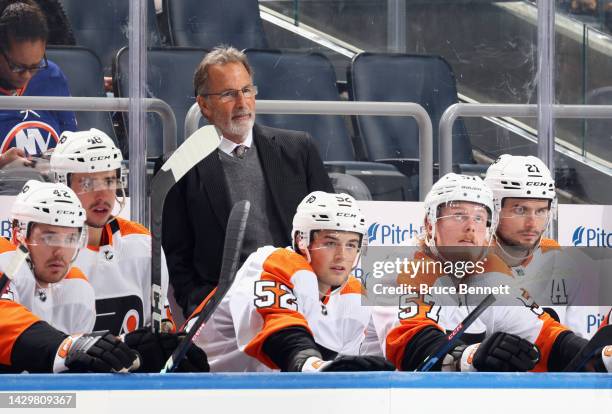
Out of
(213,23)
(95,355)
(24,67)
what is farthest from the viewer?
(213,23)

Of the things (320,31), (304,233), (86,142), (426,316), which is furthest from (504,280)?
(86,142)

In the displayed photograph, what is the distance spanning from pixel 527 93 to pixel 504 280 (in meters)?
0.48

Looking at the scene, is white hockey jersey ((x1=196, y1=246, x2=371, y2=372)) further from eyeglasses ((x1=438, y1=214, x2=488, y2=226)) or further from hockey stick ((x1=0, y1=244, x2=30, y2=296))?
hockey stick ((x1=0, y1=244, x2=30, y2=296))

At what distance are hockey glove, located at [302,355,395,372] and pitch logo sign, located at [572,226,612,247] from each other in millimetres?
578

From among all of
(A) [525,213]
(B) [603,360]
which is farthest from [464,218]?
(B) [603,360]

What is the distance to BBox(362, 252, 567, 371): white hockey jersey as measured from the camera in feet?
10.9

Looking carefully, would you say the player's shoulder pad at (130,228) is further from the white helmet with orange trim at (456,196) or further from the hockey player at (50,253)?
the white helmet with orange trim at (456,196)

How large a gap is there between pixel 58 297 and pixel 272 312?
431 millimetres

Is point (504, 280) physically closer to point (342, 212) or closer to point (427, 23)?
point (342, 212)

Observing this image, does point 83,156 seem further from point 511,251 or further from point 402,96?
point 511,251

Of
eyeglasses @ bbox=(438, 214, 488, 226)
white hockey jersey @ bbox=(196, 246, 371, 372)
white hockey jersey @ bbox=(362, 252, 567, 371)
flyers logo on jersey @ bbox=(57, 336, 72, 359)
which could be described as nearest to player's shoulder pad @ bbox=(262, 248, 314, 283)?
white hockey jersey @ bbox=(196, 246, 371, 372)

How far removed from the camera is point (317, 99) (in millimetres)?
3551

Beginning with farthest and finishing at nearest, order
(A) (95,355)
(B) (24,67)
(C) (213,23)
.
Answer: (C) (213,23), (B) (24,67), (A) (95,355)

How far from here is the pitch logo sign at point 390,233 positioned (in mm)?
3477
